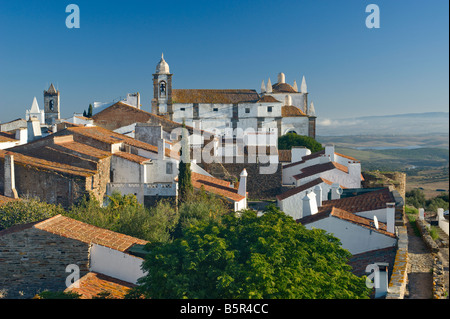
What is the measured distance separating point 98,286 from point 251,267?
11.4 feet

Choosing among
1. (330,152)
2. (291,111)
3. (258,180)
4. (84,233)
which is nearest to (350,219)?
(84,233)

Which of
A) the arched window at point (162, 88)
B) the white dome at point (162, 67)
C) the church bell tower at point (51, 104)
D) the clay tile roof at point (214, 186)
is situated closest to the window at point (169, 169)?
the clay tile roof at point (214, 186)

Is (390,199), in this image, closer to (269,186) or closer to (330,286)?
(330,286)

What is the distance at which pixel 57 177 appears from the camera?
1888 centimetres

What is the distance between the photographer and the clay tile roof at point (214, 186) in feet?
73.1

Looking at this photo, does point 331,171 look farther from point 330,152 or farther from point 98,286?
point 98,286

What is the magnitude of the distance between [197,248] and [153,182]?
12.5m

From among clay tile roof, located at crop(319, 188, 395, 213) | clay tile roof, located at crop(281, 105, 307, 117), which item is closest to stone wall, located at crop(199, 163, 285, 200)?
clay tile roof, located at crop(319, 188, 395, 213)

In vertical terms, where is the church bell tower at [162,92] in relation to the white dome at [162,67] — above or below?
below

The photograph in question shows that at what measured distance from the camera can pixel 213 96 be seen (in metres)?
58.1

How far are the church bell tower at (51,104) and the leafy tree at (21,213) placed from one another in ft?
128

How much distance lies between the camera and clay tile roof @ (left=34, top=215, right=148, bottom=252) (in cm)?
Answer: 1140

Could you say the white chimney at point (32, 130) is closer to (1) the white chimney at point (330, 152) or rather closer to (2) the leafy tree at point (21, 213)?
(2) the leafy tree at point (21, 213)

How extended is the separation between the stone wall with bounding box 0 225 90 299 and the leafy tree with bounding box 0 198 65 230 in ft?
12.8
